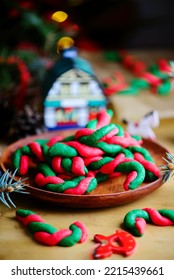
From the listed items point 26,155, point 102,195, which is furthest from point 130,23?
point 102,195

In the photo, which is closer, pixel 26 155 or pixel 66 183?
pixel 66 183

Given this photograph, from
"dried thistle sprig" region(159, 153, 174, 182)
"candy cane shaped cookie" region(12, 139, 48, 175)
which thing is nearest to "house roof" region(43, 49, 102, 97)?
"candy cane shaped cookie" region(12, 139, 48, 175)

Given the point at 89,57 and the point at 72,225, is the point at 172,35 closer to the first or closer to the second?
the point at 89,57

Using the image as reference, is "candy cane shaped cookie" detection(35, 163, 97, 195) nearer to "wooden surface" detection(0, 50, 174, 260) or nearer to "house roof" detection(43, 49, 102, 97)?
"wooden surface" detection(0, 50, 174, 260)

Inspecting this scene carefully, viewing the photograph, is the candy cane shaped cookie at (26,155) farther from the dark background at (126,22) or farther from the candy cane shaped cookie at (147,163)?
the dark background at (126,22)

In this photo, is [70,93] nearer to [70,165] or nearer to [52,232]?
[70,165]

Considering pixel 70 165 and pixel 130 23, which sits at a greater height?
pixel 130 23

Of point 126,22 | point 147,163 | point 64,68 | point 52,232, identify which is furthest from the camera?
Result: point 126,22
